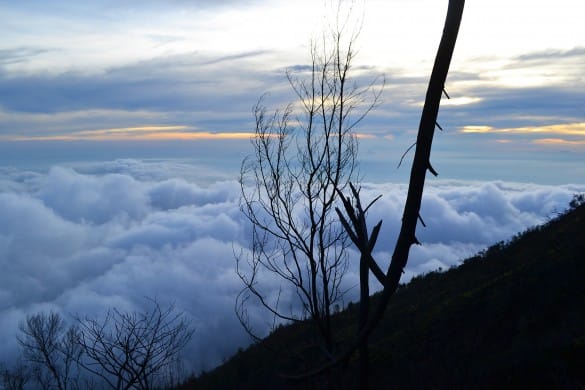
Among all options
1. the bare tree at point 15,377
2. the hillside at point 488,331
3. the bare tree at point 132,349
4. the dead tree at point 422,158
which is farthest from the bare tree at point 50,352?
the dead tree at point 422,158

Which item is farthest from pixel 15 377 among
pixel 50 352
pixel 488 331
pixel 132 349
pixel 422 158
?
pixel 422 158

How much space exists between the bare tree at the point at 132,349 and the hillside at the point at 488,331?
2.43m

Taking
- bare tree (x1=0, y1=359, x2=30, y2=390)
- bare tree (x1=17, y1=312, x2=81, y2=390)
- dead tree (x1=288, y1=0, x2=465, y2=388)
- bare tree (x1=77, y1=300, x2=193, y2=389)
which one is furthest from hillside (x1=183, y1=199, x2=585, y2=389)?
bare tree (x1=0, y1=359, x2=30, y2=390)

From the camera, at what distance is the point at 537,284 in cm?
1045

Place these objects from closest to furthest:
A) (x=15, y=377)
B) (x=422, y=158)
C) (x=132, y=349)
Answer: (x=422, y=158) < (x=132, y=349) < (x=15, y=377)

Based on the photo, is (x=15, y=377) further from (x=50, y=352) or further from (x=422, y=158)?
(x=422, y=158)

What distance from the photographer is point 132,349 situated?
34.3ft

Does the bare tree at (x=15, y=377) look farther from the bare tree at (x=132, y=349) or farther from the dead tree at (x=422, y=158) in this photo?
the dead tree at (x=422, y=158)

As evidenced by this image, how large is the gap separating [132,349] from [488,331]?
6.86 m

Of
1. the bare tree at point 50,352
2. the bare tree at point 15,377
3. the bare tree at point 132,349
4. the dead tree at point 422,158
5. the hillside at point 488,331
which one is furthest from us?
the bare tree at point 15,377

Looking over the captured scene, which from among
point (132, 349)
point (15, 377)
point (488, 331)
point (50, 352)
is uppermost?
point (15, 377)

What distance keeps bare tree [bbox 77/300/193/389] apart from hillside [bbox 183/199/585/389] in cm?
243

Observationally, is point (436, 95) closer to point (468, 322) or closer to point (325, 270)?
point (325, 270)

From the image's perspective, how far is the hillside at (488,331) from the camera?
6.62 m
